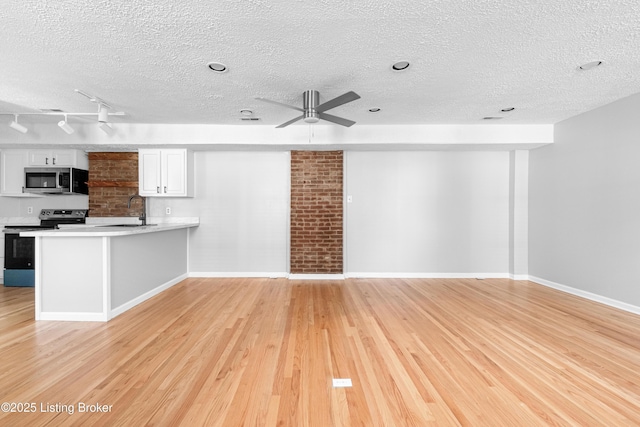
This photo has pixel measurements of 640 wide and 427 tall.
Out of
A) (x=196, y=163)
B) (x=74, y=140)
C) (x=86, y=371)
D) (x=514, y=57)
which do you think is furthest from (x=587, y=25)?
(x=74, y=140)

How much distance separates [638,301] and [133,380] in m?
4.93

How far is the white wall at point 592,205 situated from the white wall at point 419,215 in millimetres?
→ 637

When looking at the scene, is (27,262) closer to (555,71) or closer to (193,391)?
(193,391)

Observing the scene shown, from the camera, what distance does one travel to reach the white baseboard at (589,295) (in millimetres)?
3212

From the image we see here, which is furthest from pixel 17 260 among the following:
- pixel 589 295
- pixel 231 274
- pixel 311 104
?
pixel 589 295

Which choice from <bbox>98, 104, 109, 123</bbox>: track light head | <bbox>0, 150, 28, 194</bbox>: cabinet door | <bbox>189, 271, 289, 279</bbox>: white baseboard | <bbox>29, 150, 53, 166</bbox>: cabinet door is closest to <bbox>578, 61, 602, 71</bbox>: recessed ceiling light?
<bbox>189, 271, 289, 279</bbox>: white baseboard

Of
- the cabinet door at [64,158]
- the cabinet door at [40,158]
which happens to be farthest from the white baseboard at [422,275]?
the cabinet door at [40,158]

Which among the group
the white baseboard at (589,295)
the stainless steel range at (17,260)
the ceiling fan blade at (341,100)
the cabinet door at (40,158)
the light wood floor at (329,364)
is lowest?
the light wood floor at (329,364)

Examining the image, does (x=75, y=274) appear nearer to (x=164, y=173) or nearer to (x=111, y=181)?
(x=164, y=173)

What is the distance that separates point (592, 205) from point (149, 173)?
21.0ft

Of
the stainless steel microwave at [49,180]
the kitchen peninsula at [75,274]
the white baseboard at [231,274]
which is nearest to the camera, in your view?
the kitchen peninsula at [75,274]

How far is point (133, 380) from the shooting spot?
1861mm

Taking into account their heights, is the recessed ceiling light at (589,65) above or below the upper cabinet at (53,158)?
above

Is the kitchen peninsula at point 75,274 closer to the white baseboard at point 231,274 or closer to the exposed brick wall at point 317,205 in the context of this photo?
the white baseboard at point 231,274
